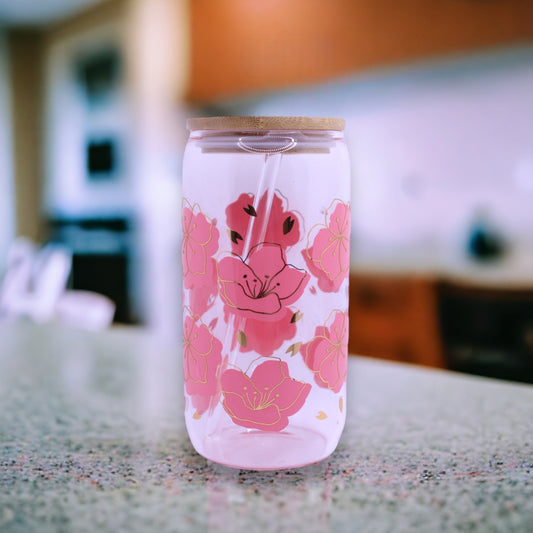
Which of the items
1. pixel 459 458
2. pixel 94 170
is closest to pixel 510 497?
pixel 459 458

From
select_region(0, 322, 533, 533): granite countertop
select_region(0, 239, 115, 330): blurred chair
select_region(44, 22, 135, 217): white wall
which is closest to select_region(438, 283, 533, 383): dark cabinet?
select_region(0, 239, 115, 330): blurred chair

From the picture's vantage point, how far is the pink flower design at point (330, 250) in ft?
1.42

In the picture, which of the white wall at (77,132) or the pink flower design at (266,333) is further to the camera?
the white wall at (77,132)

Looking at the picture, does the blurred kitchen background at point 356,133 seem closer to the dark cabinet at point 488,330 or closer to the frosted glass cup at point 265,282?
the dark cabinet at point 488,330

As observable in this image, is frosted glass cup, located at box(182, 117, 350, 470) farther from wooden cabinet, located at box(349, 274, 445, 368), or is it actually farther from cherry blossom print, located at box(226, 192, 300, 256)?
wooden cabinet, located at box(349, 274, 445, 368)

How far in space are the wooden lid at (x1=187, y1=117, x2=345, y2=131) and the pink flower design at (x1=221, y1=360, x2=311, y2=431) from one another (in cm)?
16

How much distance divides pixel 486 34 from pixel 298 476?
7.56 feet

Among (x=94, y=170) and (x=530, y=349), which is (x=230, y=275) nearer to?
(x=530, y=349)

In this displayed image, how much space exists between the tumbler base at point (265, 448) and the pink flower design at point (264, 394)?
0.07 ft

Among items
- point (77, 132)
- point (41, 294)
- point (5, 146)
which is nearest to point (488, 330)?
point (41, 294)

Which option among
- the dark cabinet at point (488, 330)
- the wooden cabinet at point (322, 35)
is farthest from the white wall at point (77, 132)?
the dark cabinet at point (488, 330)

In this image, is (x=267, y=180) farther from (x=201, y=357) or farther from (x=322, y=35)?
(x=322, y=35)

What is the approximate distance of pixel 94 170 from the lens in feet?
14.8

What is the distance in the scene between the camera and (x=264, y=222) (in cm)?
42
